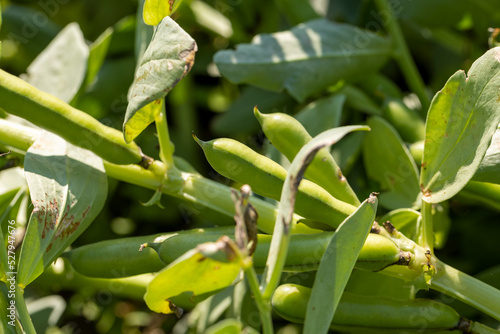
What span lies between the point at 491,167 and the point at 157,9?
515mm

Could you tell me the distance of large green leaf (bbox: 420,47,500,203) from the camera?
0.72 meters

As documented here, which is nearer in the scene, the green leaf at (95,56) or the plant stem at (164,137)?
→ the plant stem at (164,137)

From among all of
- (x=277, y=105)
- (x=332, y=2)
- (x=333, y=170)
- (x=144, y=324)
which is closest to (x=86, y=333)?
(x=144, y=324)

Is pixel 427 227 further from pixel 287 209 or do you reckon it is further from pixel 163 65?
pixel 163 65

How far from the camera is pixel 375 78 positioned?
49.1 inches

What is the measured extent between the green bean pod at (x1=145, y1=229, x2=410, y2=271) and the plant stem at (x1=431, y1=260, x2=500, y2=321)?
0.23 feet

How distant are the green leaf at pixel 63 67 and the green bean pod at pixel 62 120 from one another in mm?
292

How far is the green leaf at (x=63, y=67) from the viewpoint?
3.70 feet

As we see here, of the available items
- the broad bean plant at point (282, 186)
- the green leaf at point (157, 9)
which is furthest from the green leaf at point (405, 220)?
the green leaf at point (157, 9)

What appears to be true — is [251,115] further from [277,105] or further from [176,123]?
[176,123]

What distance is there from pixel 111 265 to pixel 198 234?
176mm

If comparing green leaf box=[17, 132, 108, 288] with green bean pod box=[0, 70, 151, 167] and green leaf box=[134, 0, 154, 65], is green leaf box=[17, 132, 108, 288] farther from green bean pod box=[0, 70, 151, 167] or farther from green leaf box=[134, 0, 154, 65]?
green leaf box=[134, 0, 154, 65]

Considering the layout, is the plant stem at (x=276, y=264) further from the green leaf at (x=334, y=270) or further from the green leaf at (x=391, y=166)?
the green leaf at (x=391, y=166)

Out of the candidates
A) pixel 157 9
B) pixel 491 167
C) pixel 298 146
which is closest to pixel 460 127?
pixel 491 167
